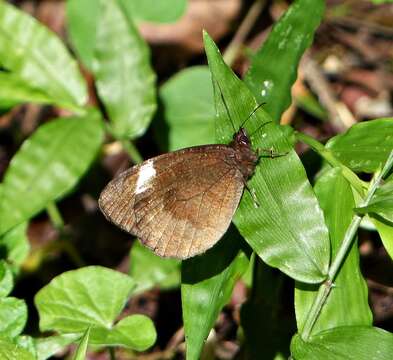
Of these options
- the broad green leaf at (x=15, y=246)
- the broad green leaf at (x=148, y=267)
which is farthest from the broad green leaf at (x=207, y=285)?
the broad green leaf at (x=15, y=246)

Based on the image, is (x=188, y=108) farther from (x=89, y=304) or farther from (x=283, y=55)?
(x=89, y=304)

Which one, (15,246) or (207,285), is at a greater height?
(207,285)

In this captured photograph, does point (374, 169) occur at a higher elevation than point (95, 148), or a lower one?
higher

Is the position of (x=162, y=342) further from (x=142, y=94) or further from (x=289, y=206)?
(x=289, y=206)

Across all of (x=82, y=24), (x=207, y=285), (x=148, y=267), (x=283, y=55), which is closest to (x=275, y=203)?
(x=207, y=285)

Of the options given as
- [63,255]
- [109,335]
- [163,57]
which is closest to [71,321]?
[109,335]

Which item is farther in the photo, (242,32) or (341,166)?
(242,32)

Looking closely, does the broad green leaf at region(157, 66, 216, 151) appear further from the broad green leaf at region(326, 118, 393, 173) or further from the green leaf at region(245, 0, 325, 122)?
the broad green leaf at region(326, 118, 393, 173)
